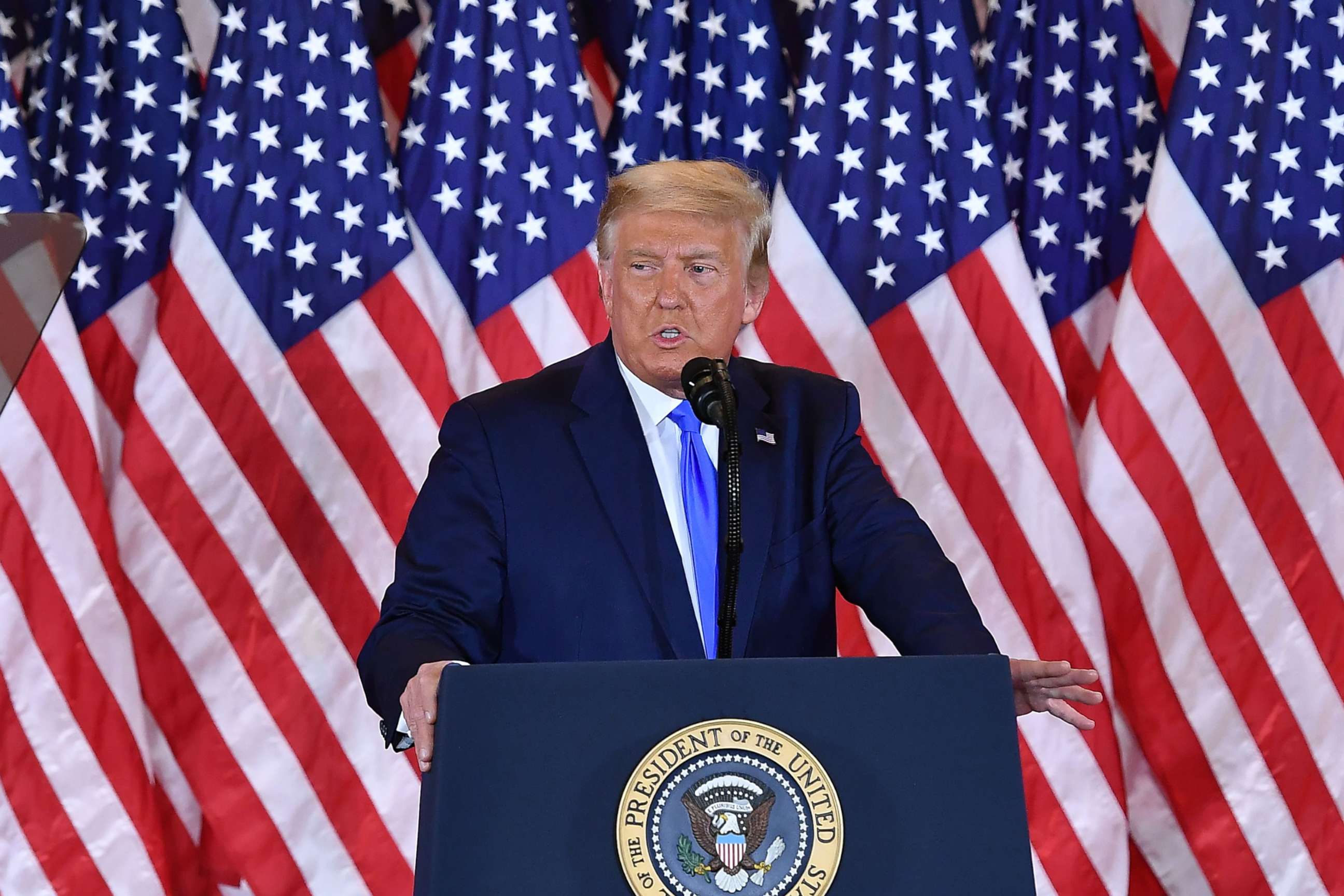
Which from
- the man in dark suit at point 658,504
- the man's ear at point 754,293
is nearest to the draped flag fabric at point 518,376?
the man's ear at point 754,293

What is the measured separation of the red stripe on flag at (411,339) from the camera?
12.0 ft

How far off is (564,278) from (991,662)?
92.8 inches

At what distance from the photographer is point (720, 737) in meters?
1.42

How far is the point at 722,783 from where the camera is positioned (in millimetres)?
1410

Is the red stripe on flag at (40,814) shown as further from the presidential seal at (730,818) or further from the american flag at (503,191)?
the presidential seal at (730,818)

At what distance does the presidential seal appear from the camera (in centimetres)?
A: 138

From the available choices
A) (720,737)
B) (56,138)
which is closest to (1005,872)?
(720,737)

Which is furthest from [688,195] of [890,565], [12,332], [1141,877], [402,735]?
[1141,877]

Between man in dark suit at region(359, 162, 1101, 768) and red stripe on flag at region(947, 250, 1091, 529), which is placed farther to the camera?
red stripe on flag at region(947, 250, 1091, 529)

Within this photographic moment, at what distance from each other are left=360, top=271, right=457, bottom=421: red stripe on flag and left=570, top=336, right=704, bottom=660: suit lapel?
4.59 ft

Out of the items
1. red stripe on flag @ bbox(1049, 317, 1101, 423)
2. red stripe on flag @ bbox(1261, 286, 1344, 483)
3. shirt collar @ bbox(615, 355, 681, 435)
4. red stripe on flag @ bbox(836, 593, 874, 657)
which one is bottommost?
shirt collar @ bbox(615, 355, 681, 435)

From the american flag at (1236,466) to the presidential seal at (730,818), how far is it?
2.37 m

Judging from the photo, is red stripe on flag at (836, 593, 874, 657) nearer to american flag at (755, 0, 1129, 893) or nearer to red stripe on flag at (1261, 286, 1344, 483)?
american flag at (755, 0, 1129, 893)

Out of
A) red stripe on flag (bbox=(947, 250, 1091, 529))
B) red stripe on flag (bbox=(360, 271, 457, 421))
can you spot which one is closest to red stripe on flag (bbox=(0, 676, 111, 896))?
red stripe on flag (bbox=(360, 271, 457, 421))
